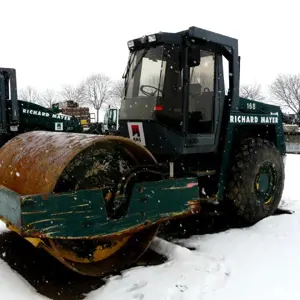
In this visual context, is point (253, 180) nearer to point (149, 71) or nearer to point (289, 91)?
point (149, 71)

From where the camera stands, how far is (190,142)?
445cm

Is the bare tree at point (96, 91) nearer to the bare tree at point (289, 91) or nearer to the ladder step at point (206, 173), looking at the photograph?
the bare tree at point (289, 91)

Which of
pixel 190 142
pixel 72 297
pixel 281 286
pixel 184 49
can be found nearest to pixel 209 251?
pixel 281 286

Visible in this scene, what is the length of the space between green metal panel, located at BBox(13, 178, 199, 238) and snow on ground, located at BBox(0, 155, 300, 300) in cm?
48

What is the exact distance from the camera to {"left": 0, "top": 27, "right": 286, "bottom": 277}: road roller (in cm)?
322

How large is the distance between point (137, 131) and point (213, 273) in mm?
1875

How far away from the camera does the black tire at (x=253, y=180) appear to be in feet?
15.9

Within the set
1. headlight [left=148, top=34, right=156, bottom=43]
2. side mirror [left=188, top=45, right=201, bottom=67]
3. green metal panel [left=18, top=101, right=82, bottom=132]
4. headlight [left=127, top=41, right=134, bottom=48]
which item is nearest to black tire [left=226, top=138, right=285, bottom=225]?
side mirror [left=188, top=45, right=201, bottom=67]

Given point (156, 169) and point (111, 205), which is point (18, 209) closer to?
point (111, 205)

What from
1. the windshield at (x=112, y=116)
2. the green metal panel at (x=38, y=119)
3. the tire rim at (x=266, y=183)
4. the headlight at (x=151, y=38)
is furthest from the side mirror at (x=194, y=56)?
the windshield at (x=112, y=116)

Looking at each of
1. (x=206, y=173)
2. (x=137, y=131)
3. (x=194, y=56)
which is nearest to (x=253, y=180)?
(x=206, y=173)

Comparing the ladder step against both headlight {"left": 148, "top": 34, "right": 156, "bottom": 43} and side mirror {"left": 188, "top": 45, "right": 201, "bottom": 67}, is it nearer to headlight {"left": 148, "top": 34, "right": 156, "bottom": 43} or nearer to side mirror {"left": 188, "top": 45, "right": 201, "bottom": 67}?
side mirror {"left": 188, "top": 45, "right": 201, "bottom": 67}

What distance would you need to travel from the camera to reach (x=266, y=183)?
5211 millimetres

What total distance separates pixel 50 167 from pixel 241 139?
9.51ft
